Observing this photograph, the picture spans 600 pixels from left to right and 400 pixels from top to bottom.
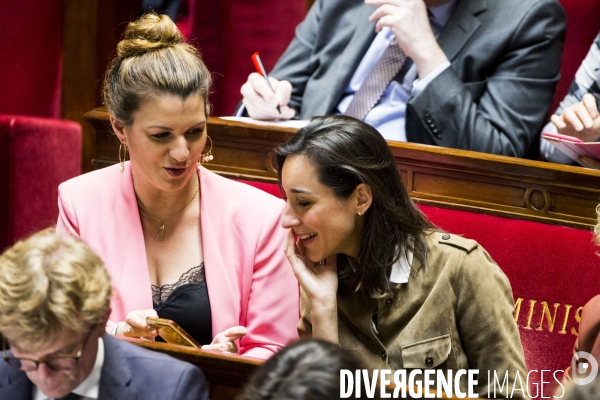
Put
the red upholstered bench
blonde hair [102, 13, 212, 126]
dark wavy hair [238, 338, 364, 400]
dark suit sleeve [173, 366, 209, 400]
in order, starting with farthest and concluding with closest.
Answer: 1. the red upholstered bench
2. blonde hair [102, 13, 212, 126]
3. dark suit sleeve [173, 366, 209, 400]
4. dark wavy hair [238, 338, 364, 400]

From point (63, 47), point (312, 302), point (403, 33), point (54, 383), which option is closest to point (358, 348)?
point (312, 302)

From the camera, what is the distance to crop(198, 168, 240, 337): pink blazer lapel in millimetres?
1696

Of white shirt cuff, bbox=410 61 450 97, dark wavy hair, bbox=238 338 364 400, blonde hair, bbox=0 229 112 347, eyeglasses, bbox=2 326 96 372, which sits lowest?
eyeglasses, bbox=2 326 96 372

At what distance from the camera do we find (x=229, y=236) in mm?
1749

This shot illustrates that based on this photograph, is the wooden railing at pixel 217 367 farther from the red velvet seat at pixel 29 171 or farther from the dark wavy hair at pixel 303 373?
the red velvet seat at pixel 29 171

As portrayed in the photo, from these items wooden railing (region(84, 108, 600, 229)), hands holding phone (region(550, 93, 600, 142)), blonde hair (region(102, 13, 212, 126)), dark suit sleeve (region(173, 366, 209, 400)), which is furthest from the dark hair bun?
hands holding phone (region(550, 93, 600, 142))

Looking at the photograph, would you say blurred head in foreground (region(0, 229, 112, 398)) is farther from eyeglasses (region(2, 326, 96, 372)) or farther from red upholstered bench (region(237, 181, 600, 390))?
red upholstered bench (region(237, 181, 600, 390))

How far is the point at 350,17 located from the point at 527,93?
550 millimetres

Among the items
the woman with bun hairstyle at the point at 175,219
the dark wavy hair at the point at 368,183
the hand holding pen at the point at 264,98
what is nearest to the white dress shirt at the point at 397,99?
the hand holding pen at the point at 264,98

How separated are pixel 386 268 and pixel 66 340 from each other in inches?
25.7

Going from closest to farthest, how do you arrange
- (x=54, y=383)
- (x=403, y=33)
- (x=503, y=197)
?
1. (x=54, y=383)
2. (x=503, y=197)
3. (x=403, y=33)

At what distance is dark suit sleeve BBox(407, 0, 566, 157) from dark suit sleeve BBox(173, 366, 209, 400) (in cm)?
→ 115

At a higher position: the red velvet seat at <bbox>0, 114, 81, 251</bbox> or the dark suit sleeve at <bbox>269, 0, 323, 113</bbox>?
the dark suit sleeve at <bbox>269, 0, 323, 113</bbox>

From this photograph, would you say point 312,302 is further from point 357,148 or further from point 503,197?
point 503,197
